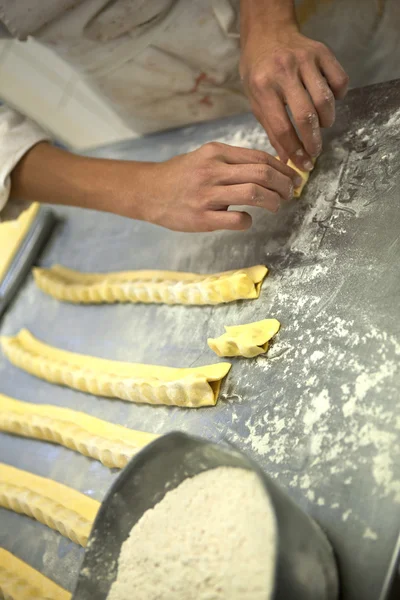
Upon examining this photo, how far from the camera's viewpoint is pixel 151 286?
154 cm

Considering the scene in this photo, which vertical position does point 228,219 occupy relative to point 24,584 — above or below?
above

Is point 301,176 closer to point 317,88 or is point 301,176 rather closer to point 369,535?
point 317,88

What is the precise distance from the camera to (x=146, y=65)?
66.9 inches

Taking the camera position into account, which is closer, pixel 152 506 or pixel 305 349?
pixel 152 506

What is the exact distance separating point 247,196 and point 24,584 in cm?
105

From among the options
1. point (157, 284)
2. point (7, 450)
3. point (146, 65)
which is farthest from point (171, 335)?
point (146, 65)

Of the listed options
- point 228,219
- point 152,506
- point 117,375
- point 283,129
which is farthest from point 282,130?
point 152,506

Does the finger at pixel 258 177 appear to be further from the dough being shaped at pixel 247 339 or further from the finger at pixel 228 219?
the dough being shaped at pixel 247 339

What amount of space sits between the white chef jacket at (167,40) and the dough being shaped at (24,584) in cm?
98

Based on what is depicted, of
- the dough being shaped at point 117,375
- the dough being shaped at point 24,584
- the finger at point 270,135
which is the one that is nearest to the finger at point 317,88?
the finger at point 270,135

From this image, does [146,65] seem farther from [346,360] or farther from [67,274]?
[346,360]

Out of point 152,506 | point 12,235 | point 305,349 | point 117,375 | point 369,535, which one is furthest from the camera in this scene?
point 12,235

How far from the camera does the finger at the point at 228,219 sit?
125 centimetres

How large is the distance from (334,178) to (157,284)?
548mm
